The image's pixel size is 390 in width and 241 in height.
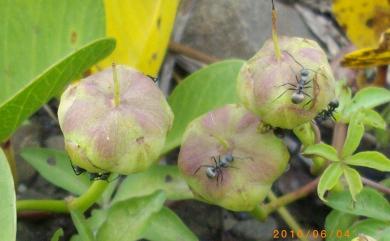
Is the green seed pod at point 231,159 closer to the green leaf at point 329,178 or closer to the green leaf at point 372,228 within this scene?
the green leaf at point 329,178

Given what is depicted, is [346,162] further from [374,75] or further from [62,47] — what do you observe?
[374,75]

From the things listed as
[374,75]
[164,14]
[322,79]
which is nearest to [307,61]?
[322,79]

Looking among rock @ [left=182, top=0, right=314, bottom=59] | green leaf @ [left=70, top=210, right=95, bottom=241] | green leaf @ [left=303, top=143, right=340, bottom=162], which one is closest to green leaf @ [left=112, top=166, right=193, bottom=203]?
green leaf @ [left=70, top=210, right=95, bottom=241]

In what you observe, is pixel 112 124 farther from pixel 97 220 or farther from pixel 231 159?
pixel 97 220

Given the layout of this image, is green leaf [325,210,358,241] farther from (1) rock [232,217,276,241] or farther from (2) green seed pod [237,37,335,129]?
(2) green seed pod [237,37,335,129]

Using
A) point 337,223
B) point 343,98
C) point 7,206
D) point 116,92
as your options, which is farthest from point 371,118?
point 7,206

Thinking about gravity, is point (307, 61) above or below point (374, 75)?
above

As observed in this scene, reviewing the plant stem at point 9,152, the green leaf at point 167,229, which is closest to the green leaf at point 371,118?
the green leaf at point 167,229
